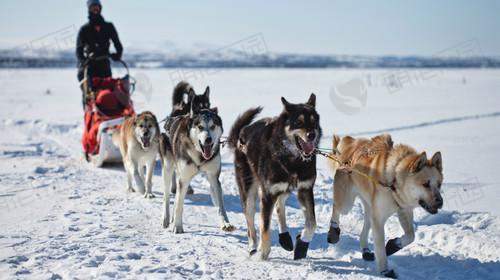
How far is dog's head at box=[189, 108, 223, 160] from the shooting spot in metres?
4.46

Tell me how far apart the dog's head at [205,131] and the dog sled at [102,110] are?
3.23 meters

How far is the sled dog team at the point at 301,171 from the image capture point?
3566mm

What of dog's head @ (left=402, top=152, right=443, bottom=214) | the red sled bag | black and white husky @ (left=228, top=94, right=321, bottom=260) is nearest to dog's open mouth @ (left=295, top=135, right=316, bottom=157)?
black and white husky @ (left=228, top=94, right=321, bottom=260)

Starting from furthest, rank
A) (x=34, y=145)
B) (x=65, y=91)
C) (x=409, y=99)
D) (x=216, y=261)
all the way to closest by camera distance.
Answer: (x=65, y=91) < (x=409, y=99) < (x=34, y=145) < (x=216, y=261)

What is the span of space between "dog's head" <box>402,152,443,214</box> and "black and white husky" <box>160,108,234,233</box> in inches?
72.3

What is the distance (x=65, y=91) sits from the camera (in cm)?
2272

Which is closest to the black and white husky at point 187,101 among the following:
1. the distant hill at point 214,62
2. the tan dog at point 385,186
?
the tan dog at point 385,186

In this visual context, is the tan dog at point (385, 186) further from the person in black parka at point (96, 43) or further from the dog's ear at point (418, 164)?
the person in black parka at point (96, 43)

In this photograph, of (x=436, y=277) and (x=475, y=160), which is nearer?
(x=436, y=277)

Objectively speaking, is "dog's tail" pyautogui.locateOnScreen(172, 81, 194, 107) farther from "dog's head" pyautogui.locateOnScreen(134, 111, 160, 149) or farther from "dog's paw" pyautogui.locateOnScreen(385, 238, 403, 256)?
"dog's paw" pyautogui.locateOnScreen(385, 238, 403, 256)

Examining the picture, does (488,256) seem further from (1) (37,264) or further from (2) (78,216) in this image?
(2) (78,216)

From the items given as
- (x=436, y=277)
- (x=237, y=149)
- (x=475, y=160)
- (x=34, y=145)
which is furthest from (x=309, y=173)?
(x=34, y=145)

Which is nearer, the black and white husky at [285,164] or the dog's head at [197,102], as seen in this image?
the black and white husky at [285,164]

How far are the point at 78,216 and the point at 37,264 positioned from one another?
1474mm
